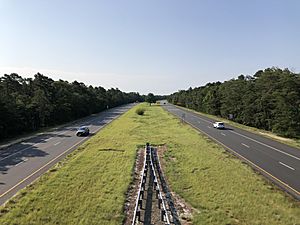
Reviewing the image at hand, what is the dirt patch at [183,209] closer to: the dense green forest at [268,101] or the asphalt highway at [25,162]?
the asphalt highway at [25,162]

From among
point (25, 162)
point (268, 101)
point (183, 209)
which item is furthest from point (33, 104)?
point (183, 209)

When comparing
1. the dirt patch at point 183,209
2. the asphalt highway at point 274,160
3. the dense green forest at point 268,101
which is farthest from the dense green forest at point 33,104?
the dense green forest at point 268,101

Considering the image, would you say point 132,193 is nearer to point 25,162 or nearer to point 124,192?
point 124,192

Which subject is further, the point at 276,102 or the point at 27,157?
the point at 276,102

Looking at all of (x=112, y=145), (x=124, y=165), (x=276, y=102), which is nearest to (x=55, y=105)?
(x=112, y=145)

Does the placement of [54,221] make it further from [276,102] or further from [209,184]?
[276,102]

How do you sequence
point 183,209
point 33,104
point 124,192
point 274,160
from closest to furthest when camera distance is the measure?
point 183,209 → point 124,192 → point 274,160 → point 33,104

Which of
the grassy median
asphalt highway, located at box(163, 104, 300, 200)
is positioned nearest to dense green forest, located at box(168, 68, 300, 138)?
asphalt highway, located at box(163, 104, 300, 200)
